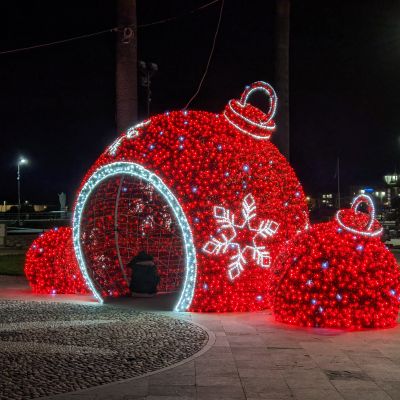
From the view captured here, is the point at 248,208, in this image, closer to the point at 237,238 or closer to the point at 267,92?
the point at 237,238

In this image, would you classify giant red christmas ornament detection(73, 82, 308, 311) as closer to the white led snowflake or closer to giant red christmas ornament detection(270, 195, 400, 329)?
the white led snowflake

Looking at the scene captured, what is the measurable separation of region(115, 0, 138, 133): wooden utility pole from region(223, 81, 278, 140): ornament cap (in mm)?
3682

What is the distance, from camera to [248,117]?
11820mm

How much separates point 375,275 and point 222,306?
2634 millimetres

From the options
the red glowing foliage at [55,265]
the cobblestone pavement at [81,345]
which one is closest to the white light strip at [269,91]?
the cobblestone pavement at [81,345]

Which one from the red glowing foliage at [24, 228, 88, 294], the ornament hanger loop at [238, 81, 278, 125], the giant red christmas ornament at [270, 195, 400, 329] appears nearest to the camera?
the giant red christmas ornament at [270, 195, 400, 329]

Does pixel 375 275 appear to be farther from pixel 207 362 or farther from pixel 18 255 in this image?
pixel 18 255

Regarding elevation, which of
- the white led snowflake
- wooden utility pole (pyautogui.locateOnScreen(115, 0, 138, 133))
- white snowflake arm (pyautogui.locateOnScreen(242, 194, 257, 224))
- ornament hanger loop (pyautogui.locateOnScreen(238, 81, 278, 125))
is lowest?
the white led snowflake

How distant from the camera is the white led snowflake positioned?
35.0ft

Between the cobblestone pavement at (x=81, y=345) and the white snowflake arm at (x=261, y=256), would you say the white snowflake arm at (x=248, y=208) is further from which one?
the cobblestone pavement at (x=81, y=345)

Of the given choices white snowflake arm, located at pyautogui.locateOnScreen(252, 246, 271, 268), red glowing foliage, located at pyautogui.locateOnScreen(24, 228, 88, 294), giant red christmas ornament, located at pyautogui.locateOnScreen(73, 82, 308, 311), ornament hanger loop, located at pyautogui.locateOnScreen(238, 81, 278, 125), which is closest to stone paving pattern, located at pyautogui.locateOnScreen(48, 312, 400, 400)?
giant red christmas ornament, located at pyautogui.locateOnScreen(73, 82, 308, 311)

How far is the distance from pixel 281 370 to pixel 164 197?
4539mm

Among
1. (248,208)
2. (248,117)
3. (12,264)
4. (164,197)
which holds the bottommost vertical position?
(12,264)

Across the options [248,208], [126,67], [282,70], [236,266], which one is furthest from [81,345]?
[282,70]
